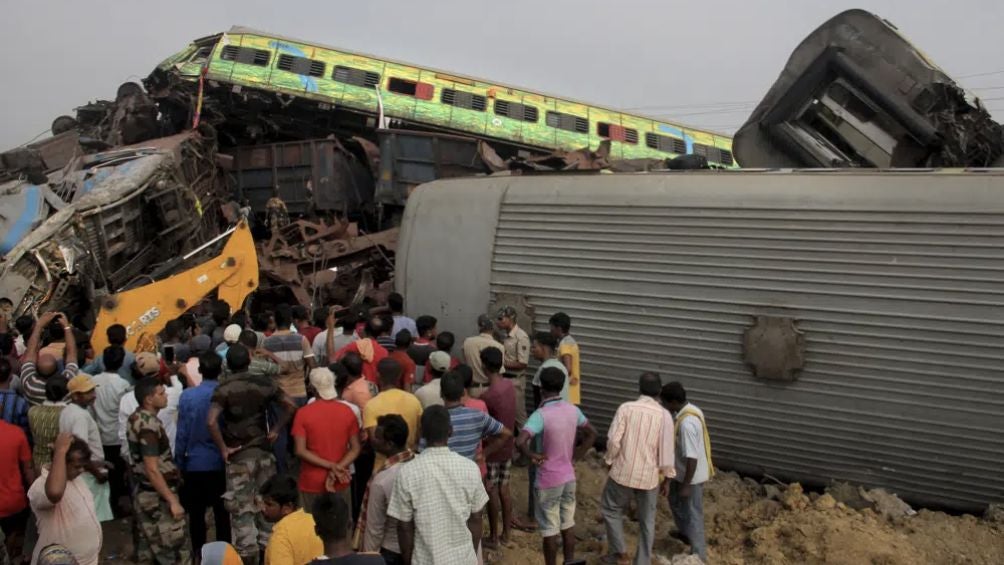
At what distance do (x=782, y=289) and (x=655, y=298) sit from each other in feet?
3.57

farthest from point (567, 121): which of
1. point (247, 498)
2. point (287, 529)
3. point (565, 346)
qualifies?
point (287, 529)

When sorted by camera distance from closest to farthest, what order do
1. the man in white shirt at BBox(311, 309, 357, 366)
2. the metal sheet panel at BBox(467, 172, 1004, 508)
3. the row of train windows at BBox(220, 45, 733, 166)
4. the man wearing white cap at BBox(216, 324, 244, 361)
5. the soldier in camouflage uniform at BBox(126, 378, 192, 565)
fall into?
the soldier in camouflage uniform at BBox(126, 378, 192, 565) → the metal sheet panel at BBox(467, 172, 1004, 508) → the man wearing white cap at BBox(216, 324, 244, 361) → the man in white shirt at BBox(311, 309, 357, 366) → the row of train windows at BBox(220, 45, 733, 166)

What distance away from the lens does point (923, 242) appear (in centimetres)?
598

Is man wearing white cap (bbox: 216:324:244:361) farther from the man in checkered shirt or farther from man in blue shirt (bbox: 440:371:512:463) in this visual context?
the man in checkered shirt

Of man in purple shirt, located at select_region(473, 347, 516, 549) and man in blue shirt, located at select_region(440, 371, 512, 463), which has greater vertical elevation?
man in blue shirt, located at select_region(440, 371, 512, 463)

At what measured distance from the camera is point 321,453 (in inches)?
185

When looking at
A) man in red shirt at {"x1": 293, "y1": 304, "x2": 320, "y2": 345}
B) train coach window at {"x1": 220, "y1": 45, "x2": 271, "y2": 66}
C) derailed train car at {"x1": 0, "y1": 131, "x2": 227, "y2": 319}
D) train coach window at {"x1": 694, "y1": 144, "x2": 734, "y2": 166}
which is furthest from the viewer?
train coach window at {"x1": 694, "y1": 144, "x2": 734, "y2": 166}

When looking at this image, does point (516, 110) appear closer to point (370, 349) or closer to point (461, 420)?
point (370, 349)

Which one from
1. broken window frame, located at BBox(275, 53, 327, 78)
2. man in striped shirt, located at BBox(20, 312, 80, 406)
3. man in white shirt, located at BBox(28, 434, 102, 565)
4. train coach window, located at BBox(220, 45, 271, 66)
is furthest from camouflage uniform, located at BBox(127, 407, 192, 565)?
train coach window, located at BBox(220, 45, 271, 66)

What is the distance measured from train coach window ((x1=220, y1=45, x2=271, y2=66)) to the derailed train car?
5.11 m

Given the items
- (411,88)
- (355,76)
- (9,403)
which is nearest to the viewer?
(9,403)

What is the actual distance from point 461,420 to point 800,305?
131 inches

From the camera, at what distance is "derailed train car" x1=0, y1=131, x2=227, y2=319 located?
28.5 feet

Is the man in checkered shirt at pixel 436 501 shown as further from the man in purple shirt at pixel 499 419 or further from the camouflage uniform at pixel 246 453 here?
the man in purple shirt at pixel 499 419
